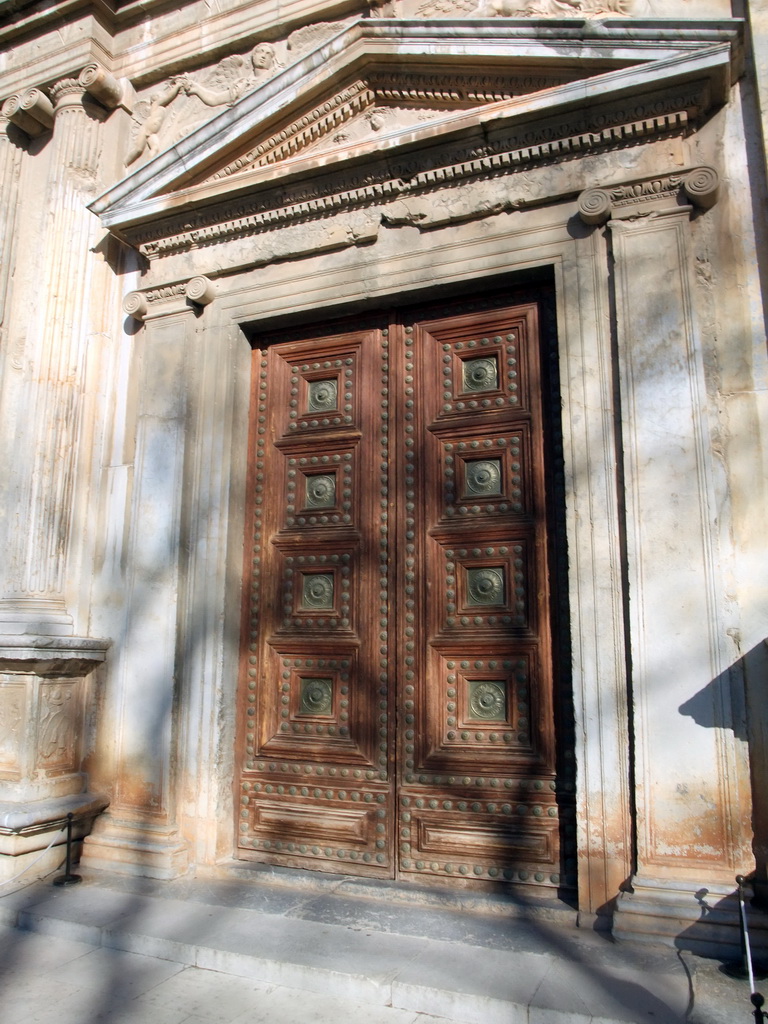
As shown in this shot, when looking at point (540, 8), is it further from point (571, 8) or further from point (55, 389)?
point (55, 389)

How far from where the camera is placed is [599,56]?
414 centimetres

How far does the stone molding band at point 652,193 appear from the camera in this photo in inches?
156

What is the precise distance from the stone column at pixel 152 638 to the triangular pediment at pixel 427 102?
0.84 m

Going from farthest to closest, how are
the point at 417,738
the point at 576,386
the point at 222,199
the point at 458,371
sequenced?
the point at 222,199, the point at 458,371, the point at 417,738, the point at 576,386

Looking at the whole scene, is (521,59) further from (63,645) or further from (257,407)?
(63,645)

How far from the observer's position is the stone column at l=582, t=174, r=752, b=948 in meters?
3.46

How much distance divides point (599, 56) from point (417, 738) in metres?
3.66

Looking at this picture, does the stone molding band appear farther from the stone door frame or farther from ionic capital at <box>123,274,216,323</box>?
ionic capital at <box>123,274,216,323</box>

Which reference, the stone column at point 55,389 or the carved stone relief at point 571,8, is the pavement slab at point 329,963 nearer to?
the stone column at point 55,389

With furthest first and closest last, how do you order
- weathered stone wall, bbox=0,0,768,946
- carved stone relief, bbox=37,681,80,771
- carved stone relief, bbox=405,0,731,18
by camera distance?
carved stone relief, bbox=37,681,80,771
carved stone relief, bbox=405,0,731,18
weathered stone wall, bbox=0,0,768,946

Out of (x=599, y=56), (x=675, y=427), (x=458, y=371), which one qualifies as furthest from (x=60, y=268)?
(x=675, y=427)

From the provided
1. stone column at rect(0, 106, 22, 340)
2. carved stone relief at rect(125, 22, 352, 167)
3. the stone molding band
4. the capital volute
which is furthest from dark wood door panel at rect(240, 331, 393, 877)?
the capital volute

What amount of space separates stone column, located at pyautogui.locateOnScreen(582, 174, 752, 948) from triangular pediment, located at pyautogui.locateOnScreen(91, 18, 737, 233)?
480 mm

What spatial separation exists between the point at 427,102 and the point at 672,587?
3150mm
